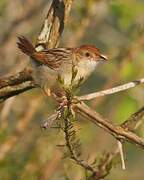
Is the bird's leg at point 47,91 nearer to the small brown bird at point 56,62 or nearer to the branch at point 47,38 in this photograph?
the small brown bird at point 56,62

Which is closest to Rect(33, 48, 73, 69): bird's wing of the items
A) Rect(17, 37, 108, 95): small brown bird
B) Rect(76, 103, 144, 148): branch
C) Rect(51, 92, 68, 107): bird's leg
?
Rect(17, 37, 108, 95): small brown bird

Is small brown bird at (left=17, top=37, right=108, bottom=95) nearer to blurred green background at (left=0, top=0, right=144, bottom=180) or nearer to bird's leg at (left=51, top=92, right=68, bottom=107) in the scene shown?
bird's leg at (left=51, top=92, right=68, bottom=107)

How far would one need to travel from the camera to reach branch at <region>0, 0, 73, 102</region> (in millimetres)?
3334

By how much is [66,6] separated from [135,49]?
198 centimetres

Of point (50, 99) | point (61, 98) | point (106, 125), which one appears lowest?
point (50, 99)

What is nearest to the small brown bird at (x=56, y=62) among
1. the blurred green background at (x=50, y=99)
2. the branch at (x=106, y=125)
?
the branch at (x=106, y=125)

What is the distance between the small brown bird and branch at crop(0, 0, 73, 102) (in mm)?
52

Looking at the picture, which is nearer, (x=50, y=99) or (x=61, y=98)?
(x=61, y=98)

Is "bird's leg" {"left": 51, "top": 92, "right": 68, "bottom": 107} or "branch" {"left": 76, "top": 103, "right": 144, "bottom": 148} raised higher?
"bird's leg" {"left": 51, "top": 92, "right": 68, "bottom": 107}

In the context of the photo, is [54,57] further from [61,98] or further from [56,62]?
[61,98]

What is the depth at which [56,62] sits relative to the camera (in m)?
3.91

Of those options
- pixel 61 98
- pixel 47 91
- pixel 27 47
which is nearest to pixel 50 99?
pixel 27 47

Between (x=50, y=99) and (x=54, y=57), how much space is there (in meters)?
1.42

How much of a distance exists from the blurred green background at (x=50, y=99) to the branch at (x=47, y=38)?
902 millimetres
